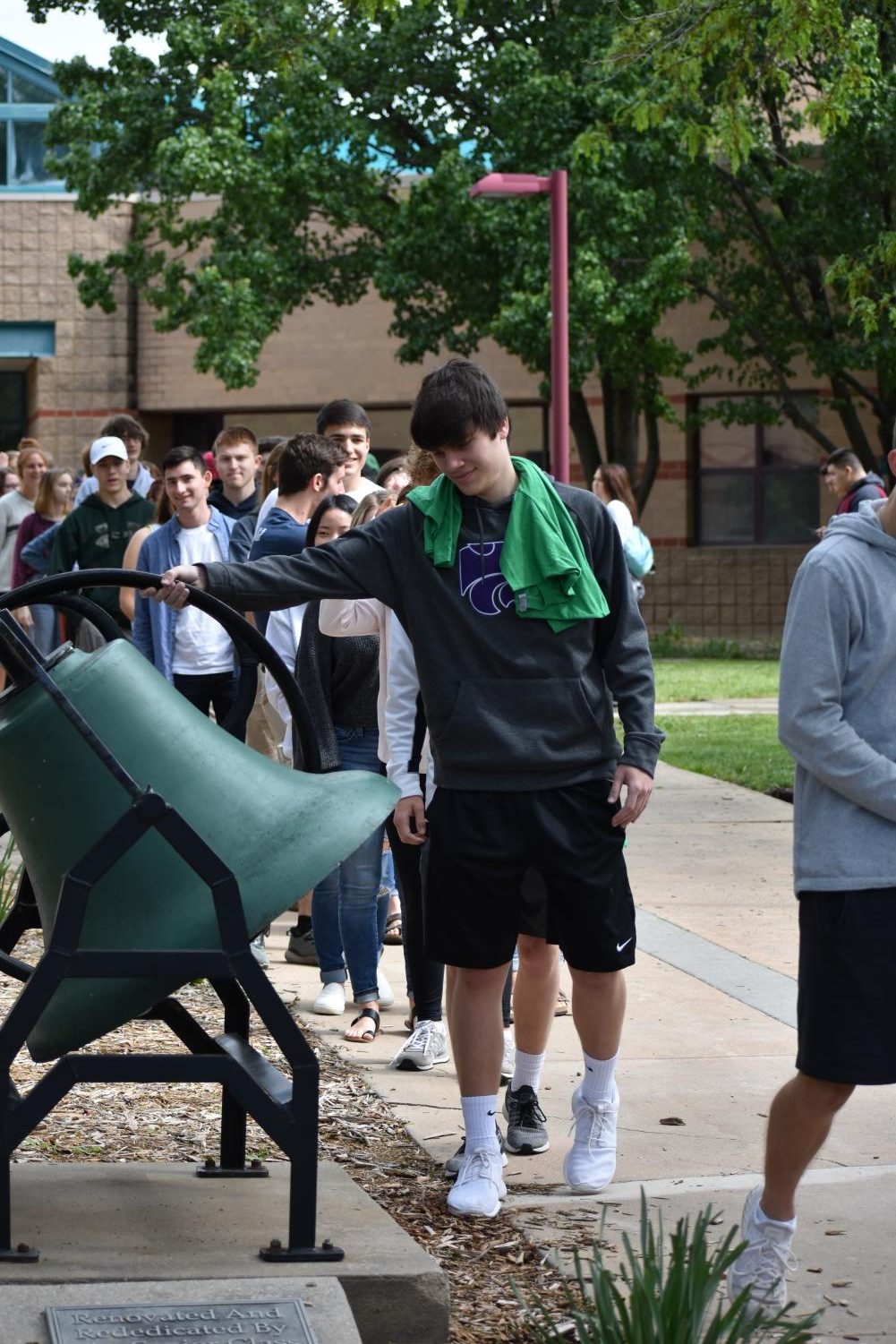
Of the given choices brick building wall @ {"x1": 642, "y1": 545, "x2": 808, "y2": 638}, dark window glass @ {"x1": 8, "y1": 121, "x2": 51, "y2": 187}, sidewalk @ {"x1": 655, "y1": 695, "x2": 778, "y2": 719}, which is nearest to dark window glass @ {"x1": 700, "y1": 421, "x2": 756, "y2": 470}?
brick building wall @ {"x1": 642, "y1": 545, "x2": 808, "y2": 638}

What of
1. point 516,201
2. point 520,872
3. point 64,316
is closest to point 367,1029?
point 520,872

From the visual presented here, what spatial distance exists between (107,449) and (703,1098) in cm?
512

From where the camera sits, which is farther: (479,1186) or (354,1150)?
(354,1150)

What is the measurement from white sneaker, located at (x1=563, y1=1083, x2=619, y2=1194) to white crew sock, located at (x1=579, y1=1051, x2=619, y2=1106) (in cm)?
2

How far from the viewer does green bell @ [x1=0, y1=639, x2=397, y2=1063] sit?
3.47 meters

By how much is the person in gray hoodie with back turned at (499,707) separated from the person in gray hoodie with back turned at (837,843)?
2.51 ft

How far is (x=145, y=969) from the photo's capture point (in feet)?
11.1

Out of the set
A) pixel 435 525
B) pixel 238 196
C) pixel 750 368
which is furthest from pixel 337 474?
pixel 750 368

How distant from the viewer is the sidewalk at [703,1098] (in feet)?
13.4

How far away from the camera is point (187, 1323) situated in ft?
10.6

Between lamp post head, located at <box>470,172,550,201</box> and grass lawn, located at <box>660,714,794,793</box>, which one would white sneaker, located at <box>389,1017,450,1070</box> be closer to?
grass lawn, located at <box>660,714,794,793</box>

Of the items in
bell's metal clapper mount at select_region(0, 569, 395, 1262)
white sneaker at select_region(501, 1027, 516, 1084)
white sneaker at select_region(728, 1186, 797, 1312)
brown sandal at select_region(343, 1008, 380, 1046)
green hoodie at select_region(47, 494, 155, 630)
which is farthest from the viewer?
green hoodie at select_region(47, 494, 155, 630)

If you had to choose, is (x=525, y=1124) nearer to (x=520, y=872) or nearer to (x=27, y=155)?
(x=520, y=872)

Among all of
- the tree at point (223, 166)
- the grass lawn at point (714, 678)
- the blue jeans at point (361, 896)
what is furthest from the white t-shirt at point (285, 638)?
the tree at point (223, 166)
